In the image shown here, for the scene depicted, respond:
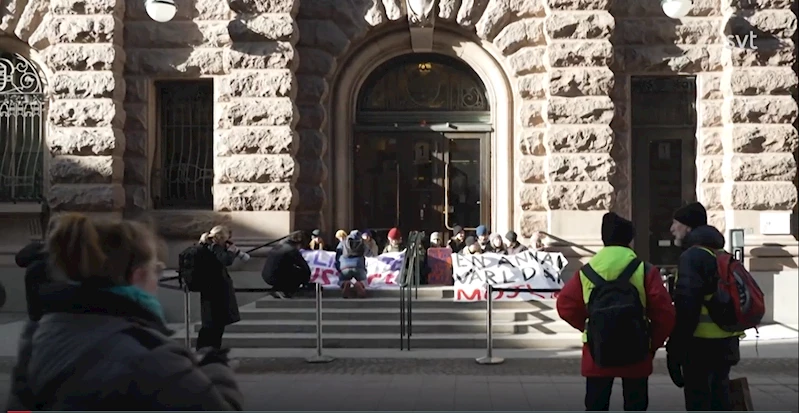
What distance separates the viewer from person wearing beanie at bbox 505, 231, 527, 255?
15.4m

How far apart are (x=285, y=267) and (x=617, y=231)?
747cm

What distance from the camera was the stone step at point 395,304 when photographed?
14.1 metres

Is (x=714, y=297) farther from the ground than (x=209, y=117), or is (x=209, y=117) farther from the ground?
(x=209, y=117)

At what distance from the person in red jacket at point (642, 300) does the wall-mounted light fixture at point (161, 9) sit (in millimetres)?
10905

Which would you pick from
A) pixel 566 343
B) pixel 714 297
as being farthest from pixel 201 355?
pixel 566 343

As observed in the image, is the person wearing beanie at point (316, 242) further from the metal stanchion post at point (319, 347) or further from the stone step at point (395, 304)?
the metal stanchion post at point (319, 347)

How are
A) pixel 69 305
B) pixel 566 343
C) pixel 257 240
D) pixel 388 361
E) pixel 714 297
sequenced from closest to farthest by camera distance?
1. pixel 69 305
2. pixel 714 297
3. pixel 388 361
4. pixel 566 343
5. pixel 257 240

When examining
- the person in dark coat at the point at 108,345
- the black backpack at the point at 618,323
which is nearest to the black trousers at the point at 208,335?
the black backpack at the point at 618,323

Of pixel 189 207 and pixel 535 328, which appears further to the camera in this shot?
pixel 189 207

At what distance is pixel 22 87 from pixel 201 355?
1534 centimetres

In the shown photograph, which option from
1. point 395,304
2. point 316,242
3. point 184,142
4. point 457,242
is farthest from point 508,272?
point 184,142

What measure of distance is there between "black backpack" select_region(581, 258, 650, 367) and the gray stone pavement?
2894mm

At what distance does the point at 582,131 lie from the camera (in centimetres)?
1567

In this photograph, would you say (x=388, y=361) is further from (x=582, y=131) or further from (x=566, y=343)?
(x=582, y=131)
